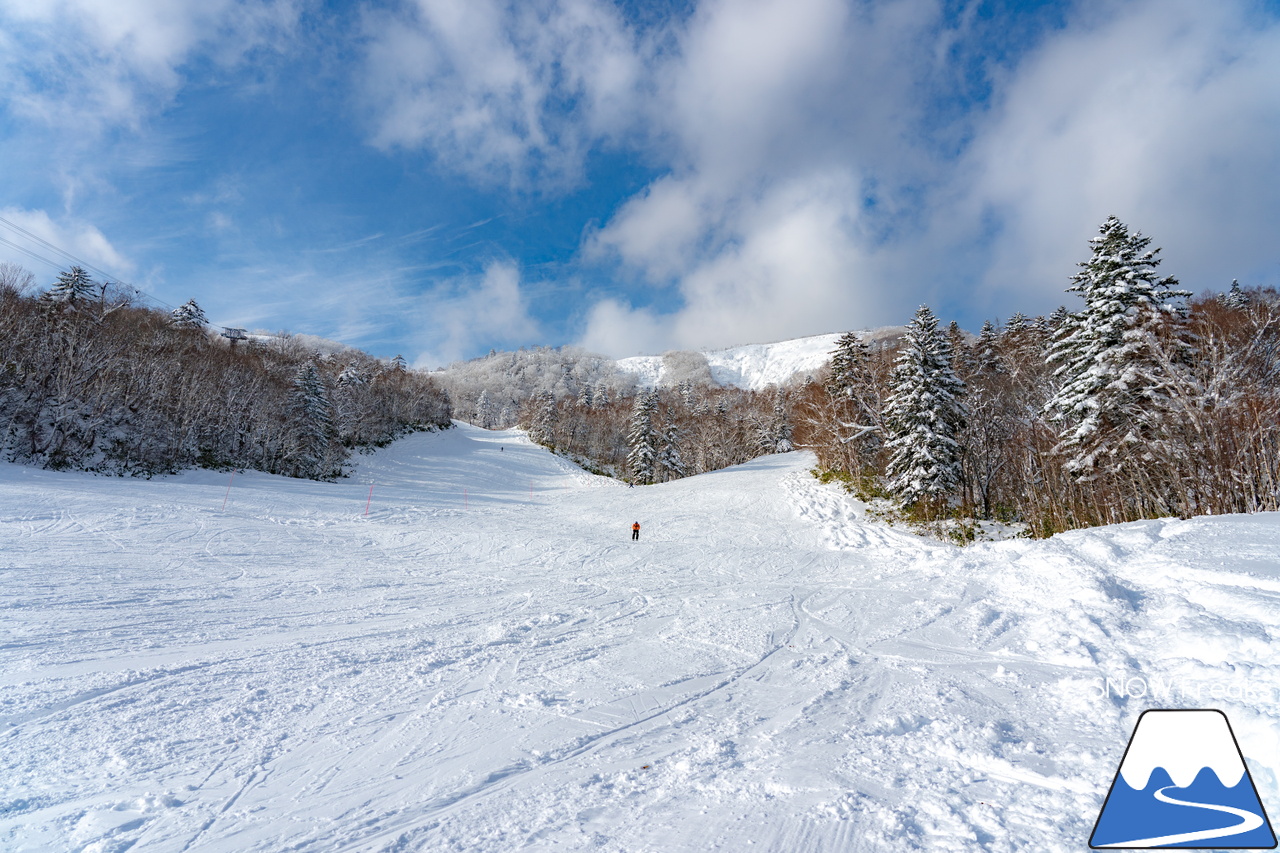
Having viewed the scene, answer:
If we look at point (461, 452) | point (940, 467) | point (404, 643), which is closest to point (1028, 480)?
point (940, 467)

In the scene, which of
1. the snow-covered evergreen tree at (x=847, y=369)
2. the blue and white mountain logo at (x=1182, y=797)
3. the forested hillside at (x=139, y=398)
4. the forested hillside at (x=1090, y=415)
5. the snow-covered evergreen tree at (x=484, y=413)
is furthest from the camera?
the snow-covered evergreen tree at (x=484, y=413)

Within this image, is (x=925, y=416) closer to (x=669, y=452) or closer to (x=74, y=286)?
Result: (x=669, y=452)

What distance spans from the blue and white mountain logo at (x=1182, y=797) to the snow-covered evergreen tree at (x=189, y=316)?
57.0m

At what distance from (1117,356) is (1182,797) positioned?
16197 mm

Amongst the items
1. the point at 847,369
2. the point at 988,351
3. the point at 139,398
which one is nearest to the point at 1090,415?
the point at 847,369

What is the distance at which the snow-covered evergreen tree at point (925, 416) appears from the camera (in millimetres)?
16797

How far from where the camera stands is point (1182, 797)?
7.81ft

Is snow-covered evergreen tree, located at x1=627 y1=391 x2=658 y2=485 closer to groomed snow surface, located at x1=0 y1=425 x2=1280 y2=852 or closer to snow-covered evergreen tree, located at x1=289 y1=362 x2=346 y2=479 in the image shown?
snow-covered evergreen tree, located at x1=289 y1=362 x2=346 y2=479

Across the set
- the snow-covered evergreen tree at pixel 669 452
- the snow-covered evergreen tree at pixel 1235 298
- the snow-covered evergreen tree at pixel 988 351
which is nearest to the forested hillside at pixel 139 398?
the snow-covered evergreen tree at pixel 669 452

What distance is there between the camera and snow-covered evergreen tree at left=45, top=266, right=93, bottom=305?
111 feet

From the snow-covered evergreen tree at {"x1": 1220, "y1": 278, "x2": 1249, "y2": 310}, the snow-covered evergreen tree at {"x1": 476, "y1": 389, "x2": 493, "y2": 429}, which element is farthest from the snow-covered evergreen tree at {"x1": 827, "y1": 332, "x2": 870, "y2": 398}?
the snow-covered evergreen tree at {"x1": 476, "y1": 389, "x2": 493, "y2": 429}

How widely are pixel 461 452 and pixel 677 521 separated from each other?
32.3 metres

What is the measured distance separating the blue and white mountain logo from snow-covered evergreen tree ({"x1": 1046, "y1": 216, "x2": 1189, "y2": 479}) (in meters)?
13.8

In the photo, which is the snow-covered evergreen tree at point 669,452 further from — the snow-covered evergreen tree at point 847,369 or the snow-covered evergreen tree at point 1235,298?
the snow-covered evergreen tree at point 1235,298
